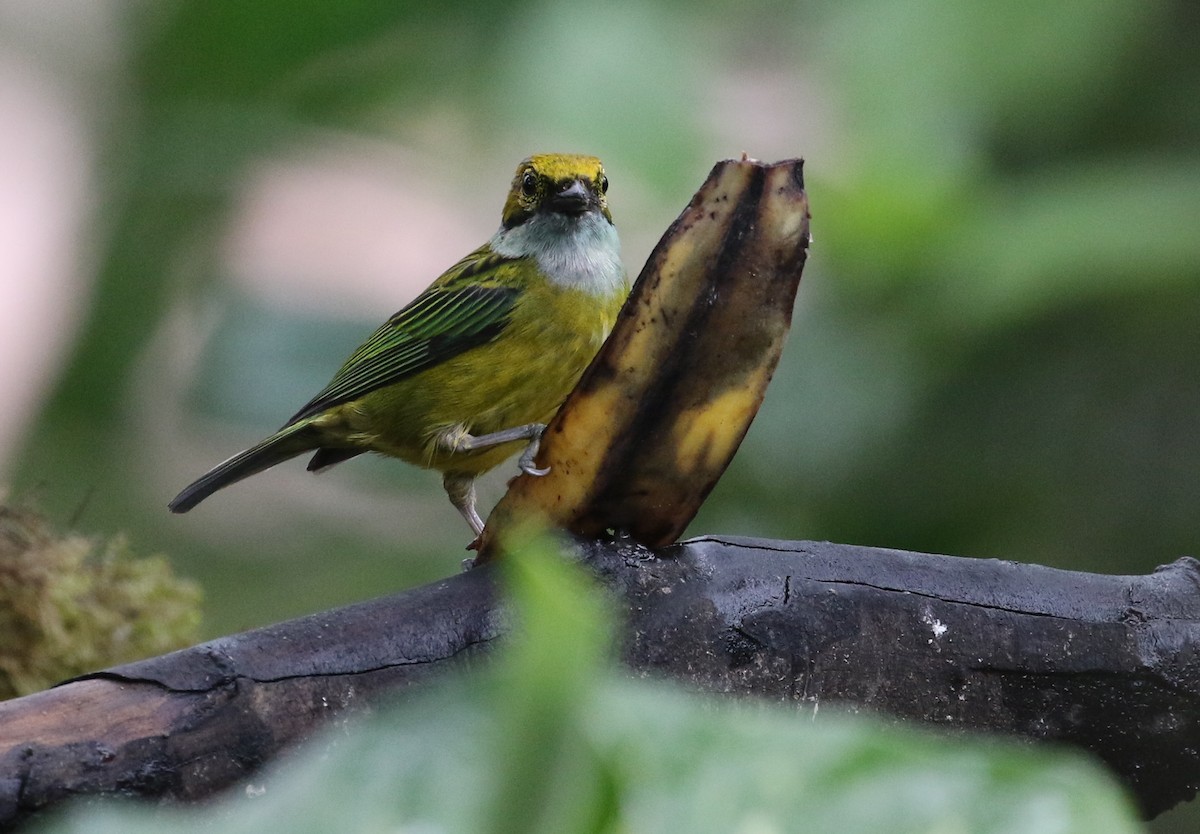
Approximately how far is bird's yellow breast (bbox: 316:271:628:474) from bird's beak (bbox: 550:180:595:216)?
0.20m

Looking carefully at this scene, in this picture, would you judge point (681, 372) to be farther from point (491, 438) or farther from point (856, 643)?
point (491, 438)

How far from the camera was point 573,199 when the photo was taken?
138 inches

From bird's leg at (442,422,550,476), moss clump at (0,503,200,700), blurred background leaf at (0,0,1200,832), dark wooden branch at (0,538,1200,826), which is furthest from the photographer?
blurred background leaf at (0,0,1200,832)

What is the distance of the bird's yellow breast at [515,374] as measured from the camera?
11.0ft

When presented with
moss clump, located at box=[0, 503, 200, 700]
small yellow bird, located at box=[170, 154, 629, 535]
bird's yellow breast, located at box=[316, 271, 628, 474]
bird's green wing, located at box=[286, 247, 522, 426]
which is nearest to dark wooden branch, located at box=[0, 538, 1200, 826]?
moss clump, located at box=[0, 503, 200, 700]

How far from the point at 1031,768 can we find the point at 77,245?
4.17 meters

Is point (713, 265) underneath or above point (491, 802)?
above

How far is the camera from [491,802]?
3.04 feet

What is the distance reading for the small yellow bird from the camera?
3363mm

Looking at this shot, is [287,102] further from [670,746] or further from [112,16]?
[670,746]

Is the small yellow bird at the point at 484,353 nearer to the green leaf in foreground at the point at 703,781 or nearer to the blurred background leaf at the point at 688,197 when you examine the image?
the blurred background leaf at the point at 688,197

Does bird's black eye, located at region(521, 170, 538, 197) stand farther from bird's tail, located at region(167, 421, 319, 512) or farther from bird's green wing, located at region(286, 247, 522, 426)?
bird's tail, located at region(167, 421, 319, 512)

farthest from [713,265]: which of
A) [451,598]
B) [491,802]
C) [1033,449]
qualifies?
[1033,449]

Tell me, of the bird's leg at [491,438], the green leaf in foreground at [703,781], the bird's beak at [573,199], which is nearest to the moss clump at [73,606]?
the bird's leg at [491,438]
